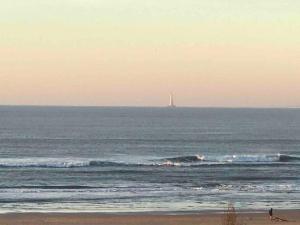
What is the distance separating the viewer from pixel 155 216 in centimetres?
3791

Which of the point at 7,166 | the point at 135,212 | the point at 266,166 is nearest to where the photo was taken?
the point at 135,212

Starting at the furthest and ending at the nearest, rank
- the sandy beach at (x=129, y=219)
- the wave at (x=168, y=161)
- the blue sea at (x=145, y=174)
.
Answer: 1. the wave at (x=168, y=161)
2. the blue sea at (x=145, y=174)
3. the sandy beach at (x=129, y=219)

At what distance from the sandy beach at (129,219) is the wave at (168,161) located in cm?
2795

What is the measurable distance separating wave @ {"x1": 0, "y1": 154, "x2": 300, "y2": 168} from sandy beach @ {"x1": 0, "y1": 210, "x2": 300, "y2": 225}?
28.0 metres

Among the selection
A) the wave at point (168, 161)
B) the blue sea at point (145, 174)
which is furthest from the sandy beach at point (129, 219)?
the wave at point (168, 161)

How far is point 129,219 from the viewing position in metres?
37.0

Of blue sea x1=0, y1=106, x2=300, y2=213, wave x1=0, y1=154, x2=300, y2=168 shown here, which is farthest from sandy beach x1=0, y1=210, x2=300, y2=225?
wave x1=0, y1=154, x2=300, y2=168

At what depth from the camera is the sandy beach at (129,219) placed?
3581 cm

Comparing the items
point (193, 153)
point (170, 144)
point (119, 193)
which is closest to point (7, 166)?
point (119, 193)

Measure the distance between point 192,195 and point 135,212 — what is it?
7.62 m

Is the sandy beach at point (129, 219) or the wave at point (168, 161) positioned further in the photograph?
the wave at point (168, 161)

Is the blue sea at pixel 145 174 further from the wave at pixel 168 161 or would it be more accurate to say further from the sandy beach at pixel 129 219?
the sandy beach at pixel 129 219

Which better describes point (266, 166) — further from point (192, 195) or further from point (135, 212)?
point (135, 212)

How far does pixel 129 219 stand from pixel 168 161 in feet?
118
